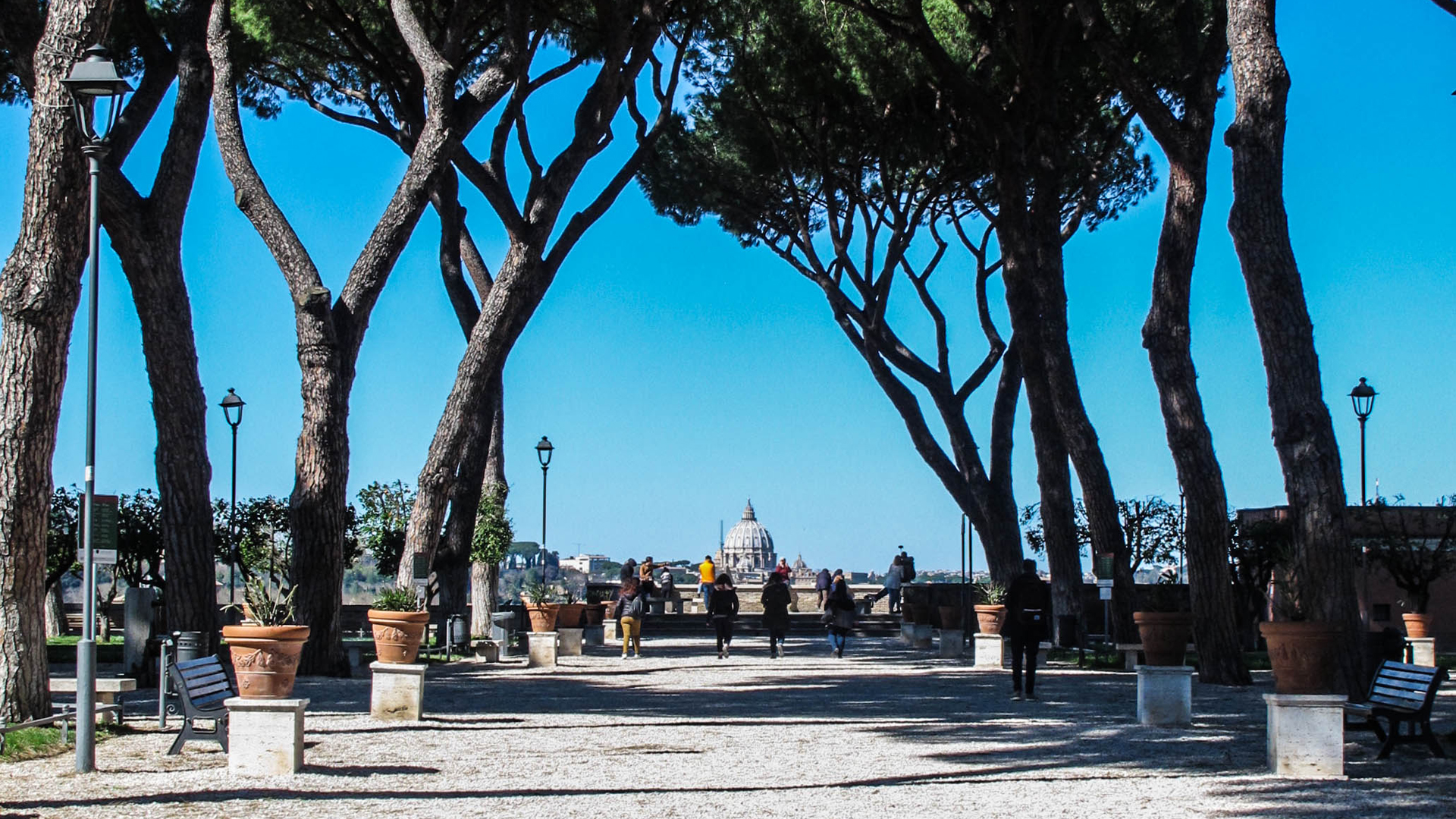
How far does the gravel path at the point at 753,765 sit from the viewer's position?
691 centimetres

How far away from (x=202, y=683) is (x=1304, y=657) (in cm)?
602

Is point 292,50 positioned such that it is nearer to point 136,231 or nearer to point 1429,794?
point 136,231

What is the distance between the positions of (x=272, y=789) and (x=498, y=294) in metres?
9.73

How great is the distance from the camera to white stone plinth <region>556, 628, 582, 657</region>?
69.1 feet

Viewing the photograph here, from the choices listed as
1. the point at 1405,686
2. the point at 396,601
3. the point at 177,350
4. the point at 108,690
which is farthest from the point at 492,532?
the point at 1405,686

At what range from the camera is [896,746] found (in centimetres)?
936

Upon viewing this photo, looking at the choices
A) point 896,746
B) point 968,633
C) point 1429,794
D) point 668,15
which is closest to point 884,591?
point 968,633

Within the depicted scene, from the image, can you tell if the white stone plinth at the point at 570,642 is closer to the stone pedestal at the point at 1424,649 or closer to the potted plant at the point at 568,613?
the potted plant at the point at 568,613

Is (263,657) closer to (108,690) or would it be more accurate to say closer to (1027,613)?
(108,690)

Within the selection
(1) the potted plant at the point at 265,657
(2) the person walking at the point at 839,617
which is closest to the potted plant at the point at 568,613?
(2) the person walking at the point at 839,617

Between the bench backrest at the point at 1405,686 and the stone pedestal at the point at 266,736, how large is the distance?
5.78 m

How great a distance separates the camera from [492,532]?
21.3 meters

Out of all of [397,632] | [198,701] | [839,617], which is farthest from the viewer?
[839,617]

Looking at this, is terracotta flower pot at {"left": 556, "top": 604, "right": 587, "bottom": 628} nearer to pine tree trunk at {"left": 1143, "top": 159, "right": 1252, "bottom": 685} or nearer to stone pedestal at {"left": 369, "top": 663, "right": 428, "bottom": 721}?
pine tree trunk at {"left": 1143, "top": 159, "right": 1252, "bottom": 685}
